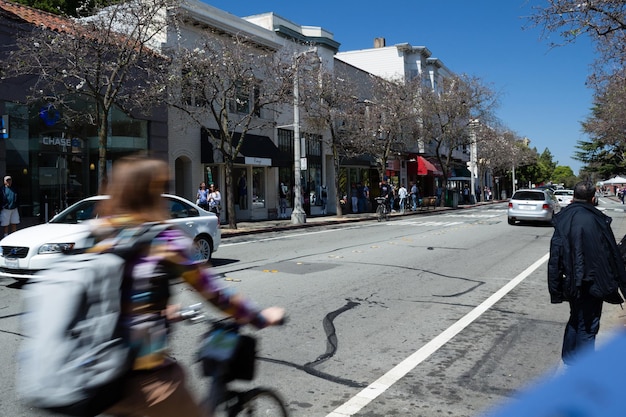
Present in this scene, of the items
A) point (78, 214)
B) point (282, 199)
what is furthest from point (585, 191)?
point (282, 199)

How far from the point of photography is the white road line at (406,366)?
4391mm

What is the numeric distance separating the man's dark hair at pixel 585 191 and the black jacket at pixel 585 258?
7 centimetres

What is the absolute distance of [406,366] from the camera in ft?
17.6

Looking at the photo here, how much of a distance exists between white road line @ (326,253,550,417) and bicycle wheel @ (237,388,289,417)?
123 cm

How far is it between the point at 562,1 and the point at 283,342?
1023 centimetres

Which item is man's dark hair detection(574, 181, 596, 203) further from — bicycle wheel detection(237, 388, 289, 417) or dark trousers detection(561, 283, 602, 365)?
bicycle wheel detection(237, 388, 289, 417)

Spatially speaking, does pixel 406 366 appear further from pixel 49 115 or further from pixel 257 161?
pixel 257 161

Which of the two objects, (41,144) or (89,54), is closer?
(89,54)

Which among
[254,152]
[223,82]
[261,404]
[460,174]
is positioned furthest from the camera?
[460,174]

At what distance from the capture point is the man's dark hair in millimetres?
5020

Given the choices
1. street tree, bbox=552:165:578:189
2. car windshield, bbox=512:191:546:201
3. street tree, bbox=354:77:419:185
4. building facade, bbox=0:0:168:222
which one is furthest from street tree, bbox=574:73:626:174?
street tree, bbox=552:165:578:189

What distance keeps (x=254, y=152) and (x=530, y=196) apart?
12.6 m

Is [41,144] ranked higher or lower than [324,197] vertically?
higher

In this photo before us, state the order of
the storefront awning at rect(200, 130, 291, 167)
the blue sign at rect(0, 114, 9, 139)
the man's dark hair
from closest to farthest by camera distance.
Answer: the man's dark hair → the blue sign at rect(0, 114, 9, 139) → the storefront awning at rect(200, 130, 291, 167)
